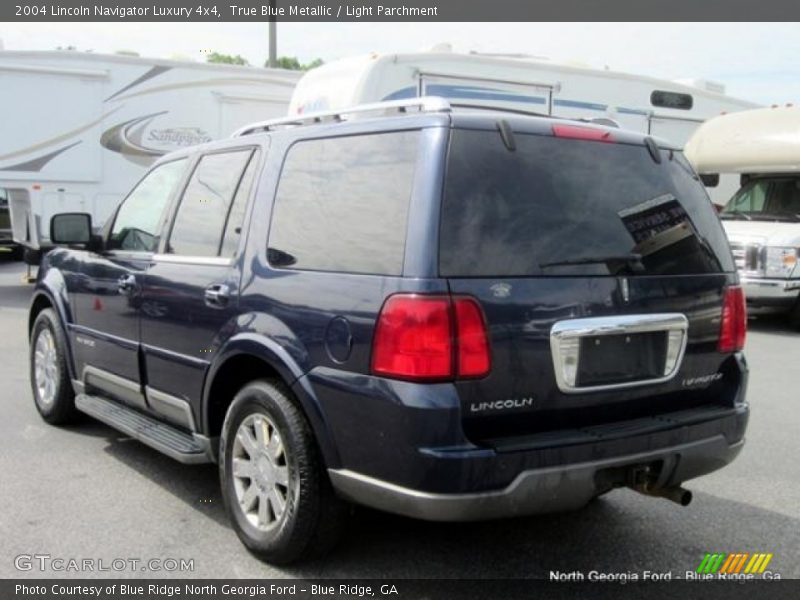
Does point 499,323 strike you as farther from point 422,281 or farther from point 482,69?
point 482,69

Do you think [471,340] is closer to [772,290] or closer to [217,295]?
[217,295]

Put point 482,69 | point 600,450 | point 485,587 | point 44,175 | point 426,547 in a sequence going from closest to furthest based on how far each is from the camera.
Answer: point 600,450 < point 485,587 < point 426,547 < point 482,69 < point 44,175

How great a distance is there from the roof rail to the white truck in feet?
25.0

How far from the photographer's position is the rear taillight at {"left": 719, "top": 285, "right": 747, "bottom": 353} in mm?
3859

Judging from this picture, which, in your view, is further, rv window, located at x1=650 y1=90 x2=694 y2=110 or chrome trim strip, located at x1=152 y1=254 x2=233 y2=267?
rv window, located at x1=650 y1=90 x2=694 y2=110

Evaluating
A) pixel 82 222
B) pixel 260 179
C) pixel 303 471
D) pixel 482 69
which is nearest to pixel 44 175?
pixel 482 69

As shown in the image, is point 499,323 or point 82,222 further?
Answer: point 82,222

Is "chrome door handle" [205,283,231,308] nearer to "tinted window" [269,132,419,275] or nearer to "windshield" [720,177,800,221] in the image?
"tinted window" [269,132,419,275]

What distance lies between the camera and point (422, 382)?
306 cm

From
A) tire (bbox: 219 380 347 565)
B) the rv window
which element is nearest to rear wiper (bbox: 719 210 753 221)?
the rv window

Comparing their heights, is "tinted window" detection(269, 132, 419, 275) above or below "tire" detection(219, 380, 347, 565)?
above

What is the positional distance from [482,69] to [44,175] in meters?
6.99

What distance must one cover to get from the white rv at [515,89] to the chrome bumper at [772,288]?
2864mm

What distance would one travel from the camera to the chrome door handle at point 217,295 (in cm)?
396
